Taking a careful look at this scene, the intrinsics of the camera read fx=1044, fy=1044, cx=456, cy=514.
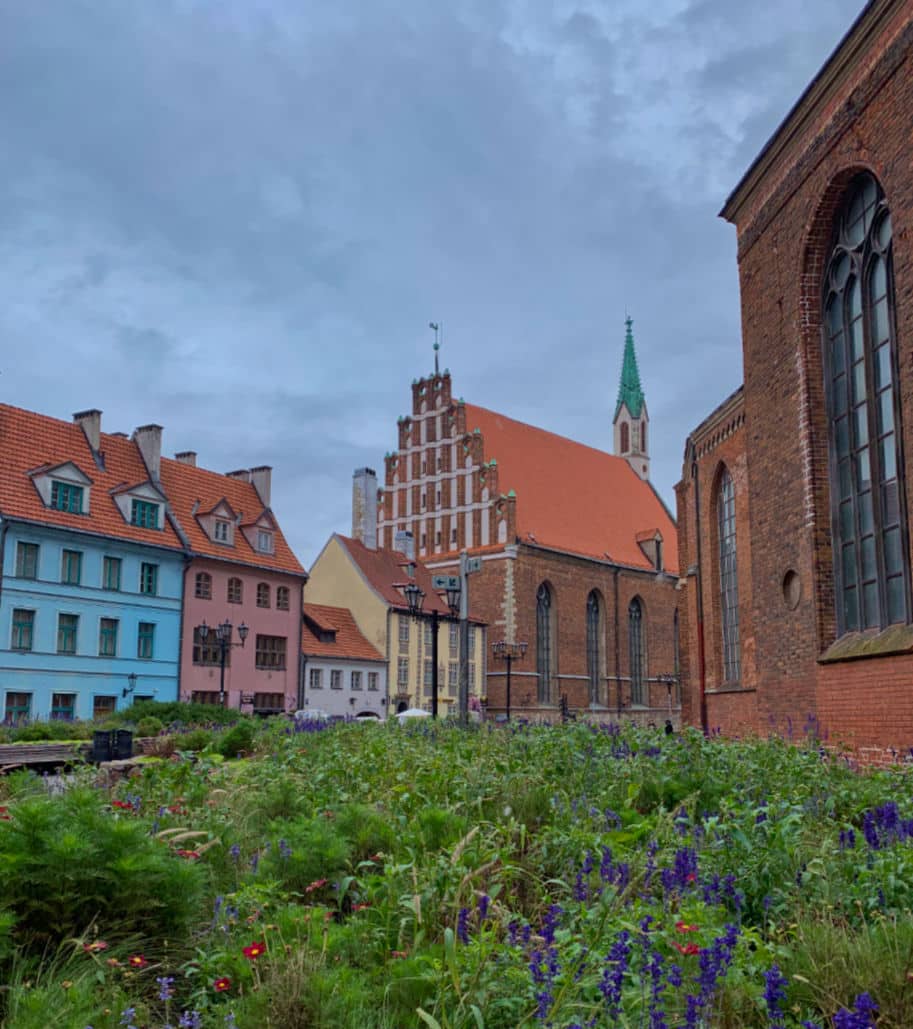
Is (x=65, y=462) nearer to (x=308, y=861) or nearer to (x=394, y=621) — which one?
(x=394, y=621)

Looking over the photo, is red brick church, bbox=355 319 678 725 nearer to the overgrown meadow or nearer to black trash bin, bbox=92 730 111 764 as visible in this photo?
A: black trash bin, bbox=92 730 111 764

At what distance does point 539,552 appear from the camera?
54.4 meters

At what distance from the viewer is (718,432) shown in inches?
887

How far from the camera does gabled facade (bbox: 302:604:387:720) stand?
137ft

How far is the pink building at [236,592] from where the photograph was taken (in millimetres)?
36688

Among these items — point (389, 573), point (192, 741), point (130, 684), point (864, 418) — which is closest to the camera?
point (864, 418)

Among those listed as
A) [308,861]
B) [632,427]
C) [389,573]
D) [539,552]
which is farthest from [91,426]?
[632,427]

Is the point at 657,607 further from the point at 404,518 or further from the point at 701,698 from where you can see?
the point at 701,698

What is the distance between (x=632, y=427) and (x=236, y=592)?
144 feet

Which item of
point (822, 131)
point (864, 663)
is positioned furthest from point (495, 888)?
point (822, 131)

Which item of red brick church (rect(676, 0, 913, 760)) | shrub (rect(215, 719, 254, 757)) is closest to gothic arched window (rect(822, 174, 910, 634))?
red brick church (rect(676, 0, 913, 760))

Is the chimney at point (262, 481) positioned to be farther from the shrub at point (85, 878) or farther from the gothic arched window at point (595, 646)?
the shrub at point (85, 878)

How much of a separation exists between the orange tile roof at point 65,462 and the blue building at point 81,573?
0.04 m

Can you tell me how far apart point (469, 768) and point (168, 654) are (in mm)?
29255
